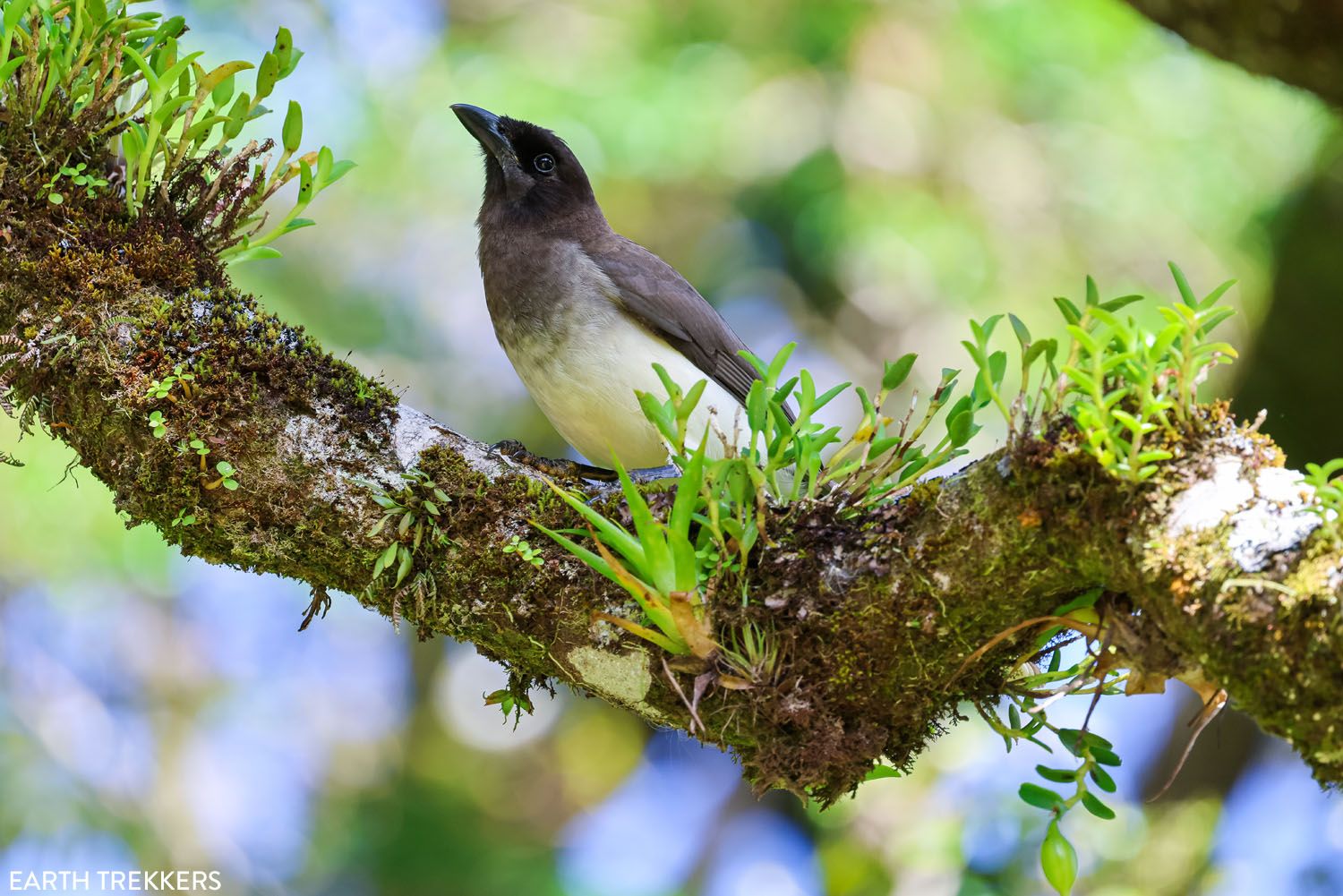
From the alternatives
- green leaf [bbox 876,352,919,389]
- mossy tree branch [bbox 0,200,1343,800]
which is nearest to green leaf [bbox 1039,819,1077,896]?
mossy tree branch [bbox 0,200,1343,800]

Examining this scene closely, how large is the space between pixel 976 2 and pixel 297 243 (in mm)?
4193

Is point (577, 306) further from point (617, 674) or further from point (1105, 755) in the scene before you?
point (1105, 755)

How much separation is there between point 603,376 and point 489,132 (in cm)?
133

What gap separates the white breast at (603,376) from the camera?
12.5 feet

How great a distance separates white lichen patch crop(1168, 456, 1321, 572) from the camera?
5.81ft

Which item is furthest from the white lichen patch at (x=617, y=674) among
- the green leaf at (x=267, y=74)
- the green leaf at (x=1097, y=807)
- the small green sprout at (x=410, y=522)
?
the green leaf at (x=267, y=74)

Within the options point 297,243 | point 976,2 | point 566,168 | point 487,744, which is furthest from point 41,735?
point 976,2

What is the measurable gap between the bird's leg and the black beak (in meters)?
1.73

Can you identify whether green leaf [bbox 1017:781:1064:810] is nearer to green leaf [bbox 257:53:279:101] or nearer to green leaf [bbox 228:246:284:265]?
green leaf [bbox 228:246:284:265]

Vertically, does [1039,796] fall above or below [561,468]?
below

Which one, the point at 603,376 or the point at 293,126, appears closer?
the point at 293,126

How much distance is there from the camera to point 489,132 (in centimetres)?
460

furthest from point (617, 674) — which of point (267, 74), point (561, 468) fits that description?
point (267, 74)

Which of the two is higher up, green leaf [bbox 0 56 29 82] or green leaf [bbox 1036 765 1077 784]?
green leaf [bbox 0 56 29 82]
